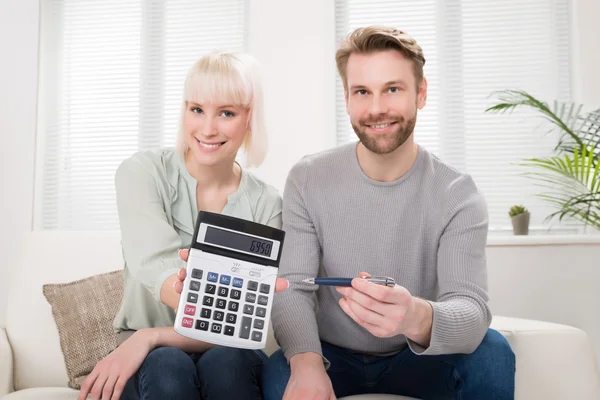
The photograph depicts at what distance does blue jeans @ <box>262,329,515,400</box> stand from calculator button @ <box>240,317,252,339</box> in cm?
19

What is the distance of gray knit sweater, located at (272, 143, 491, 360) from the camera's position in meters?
1.29

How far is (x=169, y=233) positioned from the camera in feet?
4.13

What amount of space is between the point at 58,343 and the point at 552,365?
4.18 feet

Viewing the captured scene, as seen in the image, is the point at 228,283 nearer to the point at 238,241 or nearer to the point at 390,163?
the point at 238,241

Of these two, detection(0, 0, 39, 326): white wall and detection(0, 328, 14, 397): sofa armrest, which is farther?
detection(0, 0, 39, 326): white wall

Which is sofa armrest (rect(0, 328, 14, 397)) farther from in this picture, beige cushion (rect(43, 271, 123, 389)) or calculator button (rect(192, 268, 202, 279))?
calculator button (rect(192, 268, 202, 279))

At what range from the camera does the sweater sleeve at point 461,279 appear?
3.63 feet

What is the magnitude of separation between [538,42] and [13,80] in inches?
96.4

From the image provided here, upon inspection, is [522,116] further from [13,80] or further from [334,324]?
[13,80]

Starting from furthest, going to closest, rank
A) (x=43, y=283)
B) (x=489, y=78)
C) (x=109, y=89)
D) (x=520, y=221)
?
(x=109, y=89) → (x=489, y=78) → (x=520, y=221) → (x=43, y=283)

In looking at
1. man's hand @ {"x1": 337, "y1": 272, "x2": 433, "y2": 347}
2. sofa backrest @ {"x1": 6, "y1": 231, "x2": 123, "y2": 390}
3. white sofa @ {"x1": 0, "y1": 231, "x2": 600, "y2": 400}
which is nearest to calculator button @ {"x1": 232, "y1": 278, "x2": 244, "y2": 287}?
Result: man's hand @ {"x1": 337, "y1": 272, "x2": 433, "y2": 347}

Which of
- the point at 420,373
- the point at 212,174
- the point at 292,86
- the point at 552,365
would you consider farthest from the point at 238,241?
the point at 292,86

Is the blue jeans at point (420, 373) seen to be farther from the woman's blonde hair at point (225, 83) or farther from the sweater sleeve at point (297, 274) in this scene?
the woman's blonde hair at point (225, 83)

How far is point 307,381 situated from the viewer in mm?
1093
